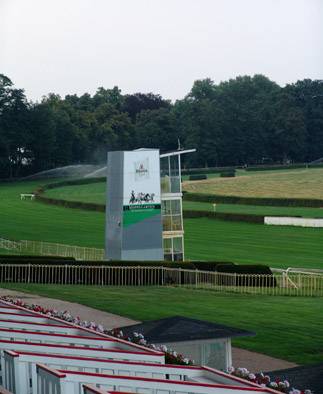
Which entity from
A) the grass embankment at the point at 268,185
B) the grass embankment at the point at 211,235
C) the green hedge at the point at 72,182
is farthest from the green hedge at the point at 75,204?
the grass embankment at the point at 268,185

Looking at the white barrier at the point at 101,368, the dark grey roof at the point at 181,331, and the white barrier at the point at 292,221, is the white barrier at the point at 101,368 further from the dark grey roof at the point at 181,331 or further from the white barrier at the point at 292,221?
the white barrier at the point at 292,221

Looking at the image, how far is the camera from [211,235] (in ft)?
214

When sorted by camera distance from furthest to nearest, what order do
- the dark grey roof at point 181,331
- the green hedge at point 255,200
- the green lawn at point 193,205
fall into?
the green hedge at point 255,200 < the green lawn at point 193,205 < the dark grey roof at point 181,331

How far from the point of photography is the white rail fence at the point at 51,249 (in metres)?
51.8

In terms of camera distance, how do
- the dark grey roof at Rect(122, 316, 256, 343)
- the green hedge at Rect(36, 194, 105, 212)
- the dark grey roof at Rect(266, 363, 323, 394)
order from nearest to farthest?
the dark grey roof at Rect(266, 363, 323, 394)
the dark grey roof at Rect(122, 316, 256, 343)
the green hedge at Rect(36, 194, 105, 212)

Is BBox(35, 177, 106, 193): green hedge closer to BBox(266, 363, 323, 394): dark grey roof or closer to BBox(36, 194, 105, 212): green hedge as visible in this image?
BBox(36, 194, 105, 212): green hedge

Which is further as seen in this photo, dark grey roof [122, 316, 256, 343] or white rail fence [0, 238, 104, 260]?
white rail fence [0, 238, 104, 260]

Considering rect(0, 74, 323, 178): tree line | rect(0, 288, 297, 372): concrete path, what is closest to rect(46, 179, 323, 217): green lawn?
rect(0, 74, 323, 178): tree line

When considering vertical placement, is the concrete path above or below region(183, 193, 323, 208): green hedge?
below

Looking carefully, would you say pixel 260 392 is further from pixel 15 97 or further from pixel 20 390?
pixel 15 97

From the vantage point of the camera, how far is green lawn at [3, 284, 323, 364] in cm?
2528

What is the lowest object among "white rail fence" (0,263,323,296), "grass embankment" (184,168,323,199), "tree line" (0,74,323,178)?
"white rail fence" (0,263,323,296)

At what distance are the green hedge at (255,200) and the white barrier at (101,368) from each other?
221 feet

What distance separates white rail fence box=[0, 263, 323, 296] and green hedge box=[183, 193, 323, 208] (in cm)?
3927
